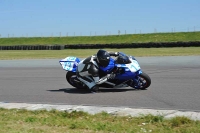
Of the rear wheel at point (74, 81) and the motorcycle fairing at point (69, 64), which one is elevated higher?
the motorcycle fairing at point (69, 64)

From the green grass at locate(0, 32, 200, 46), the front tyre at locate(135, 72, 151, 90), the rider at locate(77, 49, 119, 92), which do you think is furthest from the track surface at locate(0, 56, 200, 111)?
the green grass at locate(0, 32, 200, 46)

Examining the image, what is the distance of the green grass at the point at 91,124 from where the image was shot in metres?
6.85

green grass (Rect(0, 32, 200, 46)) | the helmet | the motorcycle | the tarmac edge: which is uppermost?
the helmet

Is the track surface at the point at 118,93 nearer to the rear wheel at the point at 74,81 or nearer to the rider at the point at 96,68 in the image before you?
the rear wheel at the point at 74,81

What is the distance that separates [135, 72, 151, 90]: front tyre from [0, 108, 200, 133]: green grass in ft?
12.8

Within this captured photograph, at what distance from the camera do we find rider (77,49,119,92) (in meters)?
11.9

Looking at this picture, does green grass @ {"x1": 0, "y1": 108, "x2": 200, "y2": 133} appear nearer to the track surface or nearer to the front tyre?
the track surface

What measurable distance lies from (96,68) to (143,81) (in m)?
1.35

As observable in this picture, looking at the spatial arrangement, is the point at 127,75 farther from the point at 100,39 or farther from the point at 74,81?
the point at 100,39

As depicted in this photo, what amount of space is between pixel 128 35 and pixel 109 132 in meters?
66.2

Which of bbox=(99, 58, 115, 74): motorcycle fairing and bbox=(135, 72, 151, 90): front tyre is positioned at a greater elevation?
bbox=(99, 58, 115, 74): motorcycle fairing

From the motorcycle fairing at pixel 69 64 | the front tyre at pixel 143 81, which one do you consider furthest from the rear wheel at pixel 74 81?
the front tyre at pixel 143 81

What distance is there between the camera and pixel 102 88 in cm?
1289

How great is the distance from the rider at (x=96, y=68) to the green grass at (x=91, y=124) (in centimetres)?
361
